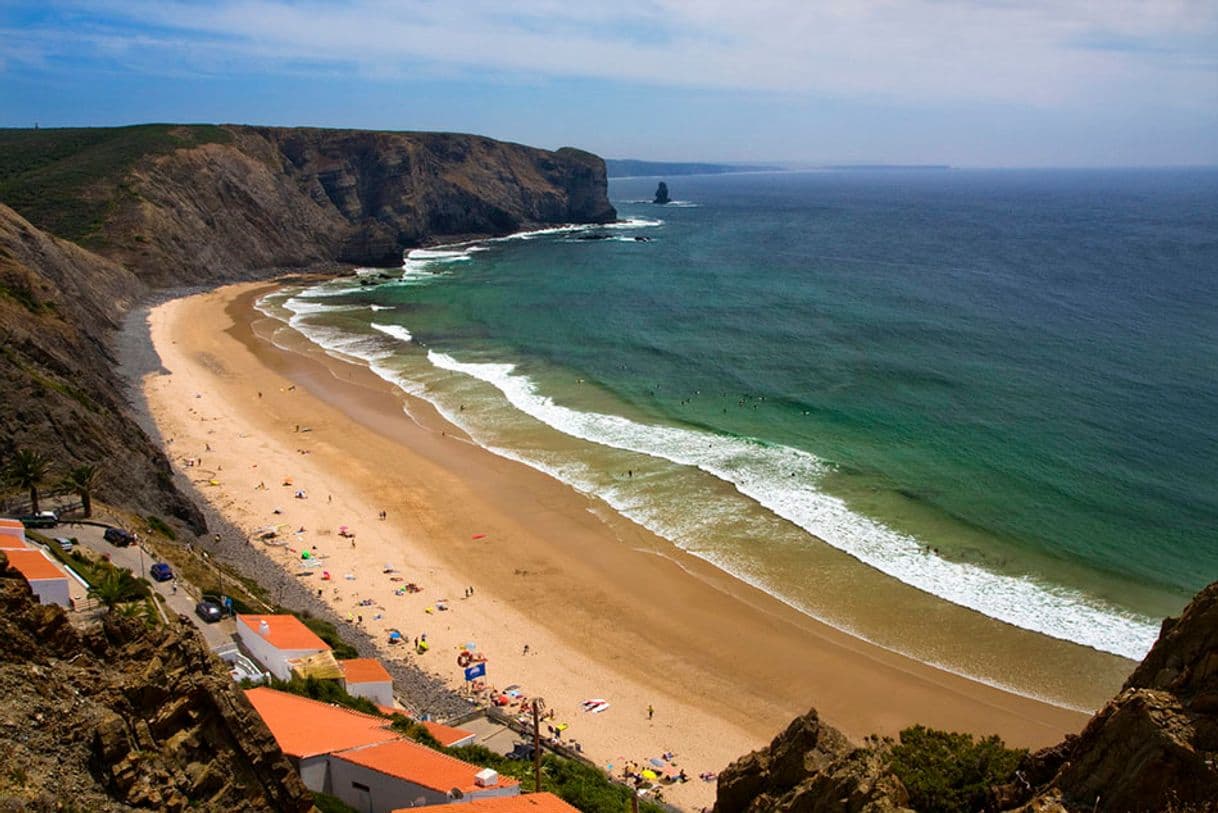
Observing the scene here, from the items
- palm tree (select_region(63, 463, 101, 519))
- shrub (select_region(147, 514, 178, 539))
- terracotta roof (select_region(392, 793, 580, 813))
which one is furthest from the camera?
shrub (select_region(147, 514, 178, 539))

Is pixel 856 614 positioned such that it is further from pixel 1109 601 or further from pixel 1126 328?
pixel 1126 328

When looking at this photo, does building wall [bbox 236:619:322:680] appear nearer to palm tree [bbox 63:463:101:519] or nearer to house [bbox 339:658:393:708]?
house [bbox 339:658:393:708]

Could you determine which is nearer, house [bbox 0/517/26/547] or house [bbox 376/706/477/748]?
house [bbox 376/706/477/748]

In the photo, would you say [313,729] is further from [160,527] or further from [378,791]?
[160,527]

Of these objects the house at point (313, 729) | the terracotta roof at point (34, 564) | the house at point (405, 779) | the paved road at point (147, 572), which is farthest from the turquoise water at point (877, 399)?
the terracotta roof at point (34, 564)

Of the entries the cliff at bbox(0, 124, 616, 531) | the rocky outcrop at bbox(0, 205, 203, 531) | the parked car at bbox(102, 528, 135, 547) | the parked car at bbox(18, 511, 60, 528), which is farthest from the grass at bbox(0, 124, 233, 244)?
the parked car at bbox(102, 528, 135, 547)

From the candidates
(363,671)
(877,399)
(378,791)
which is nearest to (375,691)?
(363,671)
